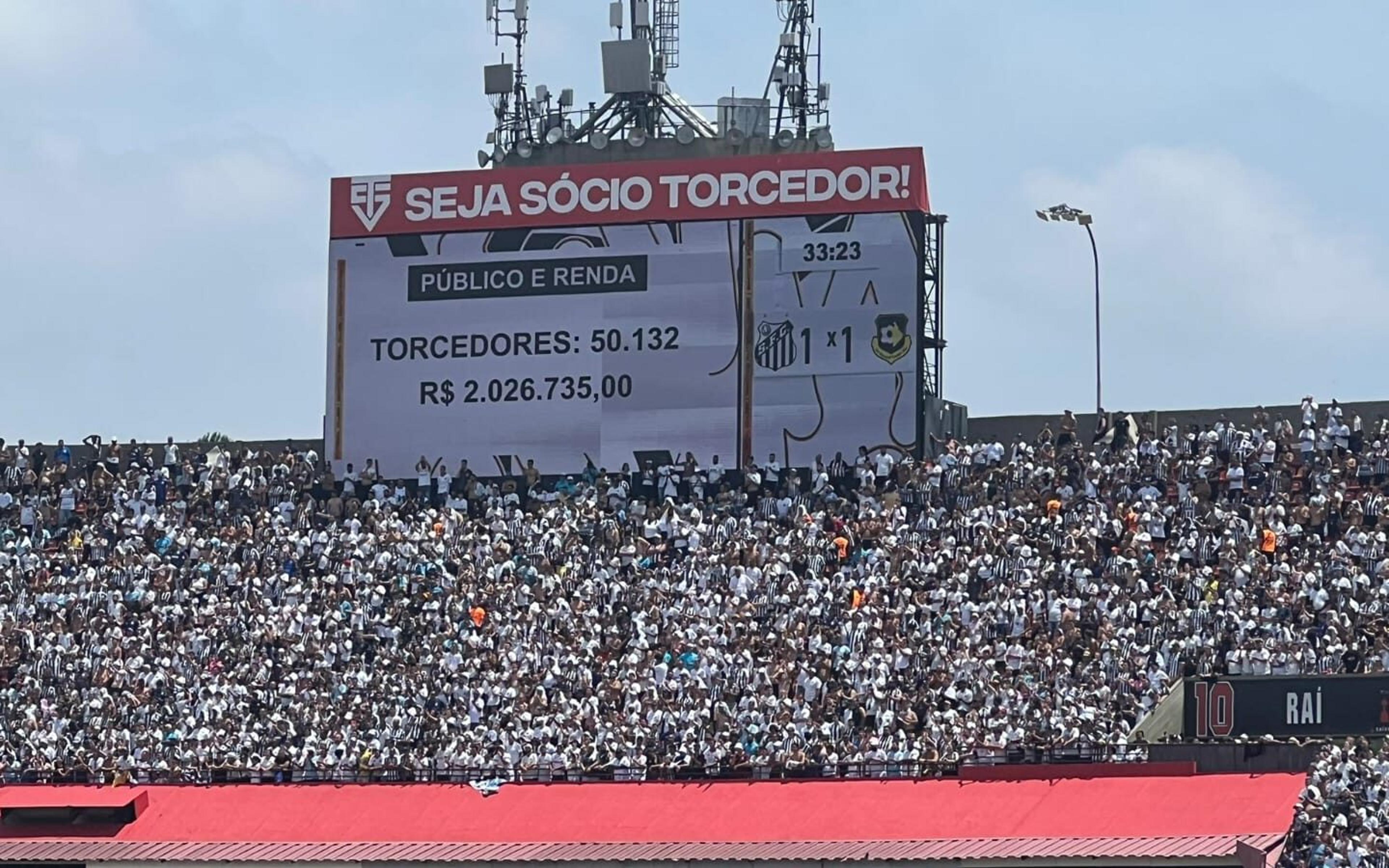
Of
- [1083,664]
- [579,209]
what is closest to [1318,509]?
[1083,664]

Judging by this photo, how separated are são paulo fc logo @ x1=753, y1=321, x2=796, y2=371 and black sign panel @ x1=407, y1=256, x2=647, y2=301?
99.5 inches

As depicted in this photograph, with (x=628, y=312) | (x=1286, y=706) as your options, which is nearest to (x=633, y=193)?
(x=628, y=312)

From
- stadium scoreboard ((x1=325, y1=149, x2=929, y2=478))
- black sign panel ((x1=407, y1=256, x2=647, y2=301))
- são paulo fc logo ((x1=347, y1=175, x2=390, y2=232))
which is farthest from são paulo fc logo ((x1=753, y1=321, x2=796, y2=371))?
são paulo fc logo ((x1=347, y1=175, x2=390, y2=232))

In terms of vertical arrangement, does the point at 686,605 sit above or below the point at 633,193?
below

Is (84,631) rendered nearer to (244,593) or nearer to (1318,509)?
(244,593)

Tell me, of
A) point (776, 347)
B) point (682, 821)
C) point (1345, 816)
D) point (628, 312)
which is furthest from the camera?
point (628, 312)

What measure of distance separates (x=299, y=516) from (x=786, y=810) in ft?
49.0

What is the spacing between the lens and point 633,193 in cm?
6525

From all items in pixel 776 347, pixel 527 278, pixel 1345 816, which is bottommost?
pixel 1345 816

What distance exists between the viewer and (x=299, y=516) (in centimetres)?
6581

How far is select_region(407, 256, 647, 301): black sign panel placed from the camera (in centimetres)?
6512

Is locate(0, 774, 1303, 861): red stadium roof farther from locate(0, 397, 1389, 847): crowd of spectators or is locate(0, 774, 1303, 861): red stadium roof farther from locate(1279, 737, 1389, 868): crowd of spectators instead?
locate(1279, 737, 1389, 868): crowd of spectators

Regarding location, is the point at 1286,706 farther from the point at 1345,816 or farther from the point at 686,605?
the point at 686,605

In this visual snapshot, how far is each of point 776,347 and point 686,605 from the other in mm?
5835
